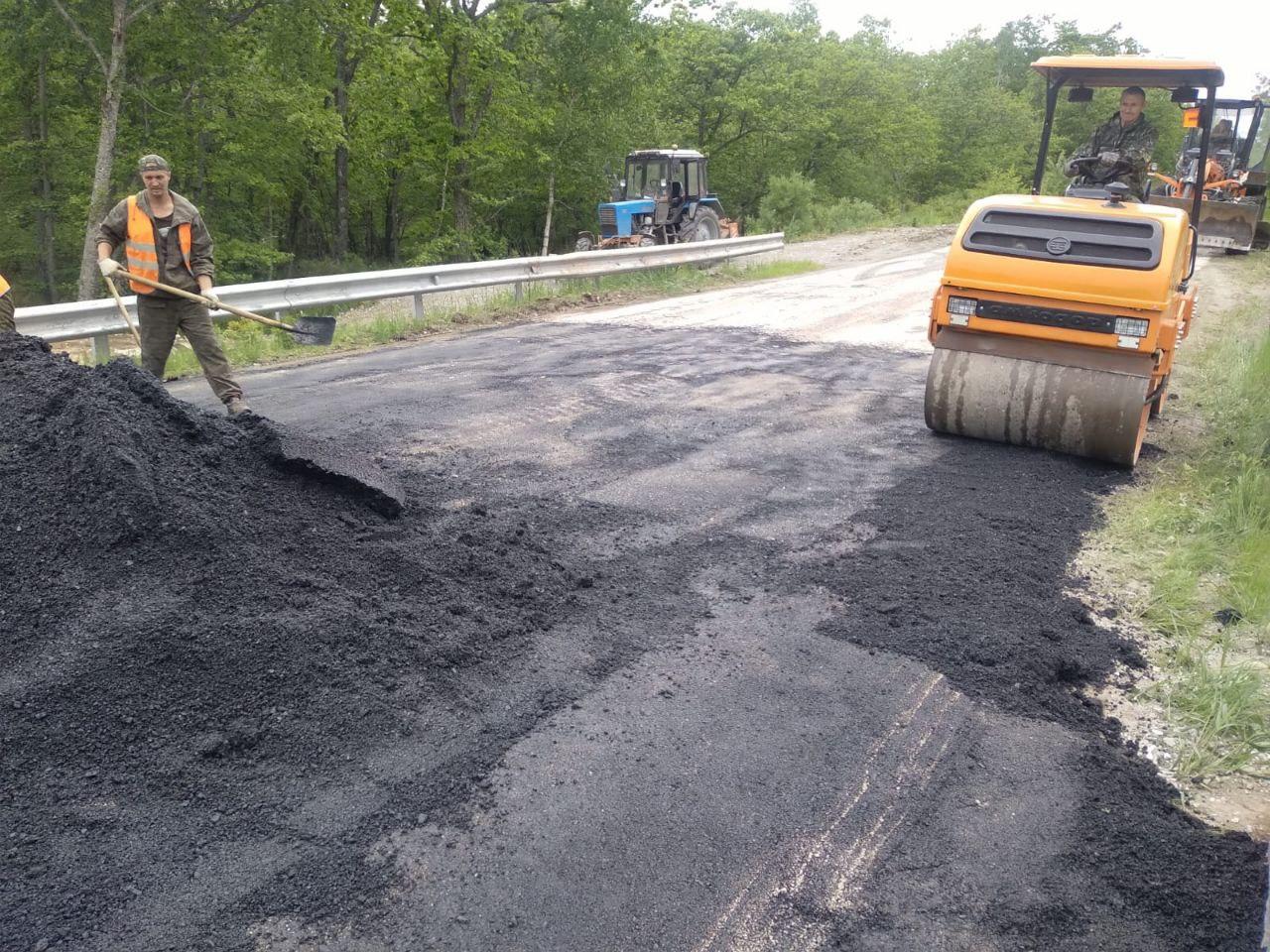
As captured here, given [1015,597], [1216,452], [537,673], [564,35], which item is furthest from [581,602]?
[564,35]

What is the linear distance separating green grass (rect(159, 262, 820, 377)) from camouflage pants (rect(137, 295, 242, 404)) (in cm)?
137

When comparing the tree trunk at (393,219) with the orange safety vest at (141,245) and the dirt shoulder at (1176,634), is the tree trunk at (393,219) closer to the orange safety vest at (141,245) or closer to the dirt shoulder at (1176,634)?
the orange safety vest at (141,245)

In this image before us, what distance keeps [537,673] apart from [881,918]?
5.38 feet

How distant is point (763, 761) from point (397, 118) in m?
26.3

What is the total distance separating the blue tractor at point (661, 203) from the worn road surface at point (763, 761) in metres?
14.6

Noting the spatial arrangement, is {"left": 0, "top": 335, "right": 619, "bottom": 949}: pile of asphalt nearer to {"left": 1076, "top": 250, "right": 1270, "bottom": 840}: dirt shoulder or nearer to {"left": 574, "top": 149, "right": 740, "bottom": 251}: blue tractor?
{"left": 1076, "top": 250, "right": 1270, "bottom": 840}: dirt shoulder

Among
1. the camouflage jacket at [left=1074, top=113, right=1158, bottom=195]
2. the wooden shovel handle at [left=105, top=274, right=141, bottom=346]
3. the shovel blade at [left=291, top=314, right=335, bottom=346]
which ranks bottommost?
the shovel blade at [left=291, top=314, right=335, bottom=346]

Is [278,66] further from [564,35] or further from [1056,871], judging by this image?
[1056,871]

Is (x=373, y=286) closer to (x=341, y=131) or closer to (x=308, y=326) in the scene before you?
(x=308, y=326)

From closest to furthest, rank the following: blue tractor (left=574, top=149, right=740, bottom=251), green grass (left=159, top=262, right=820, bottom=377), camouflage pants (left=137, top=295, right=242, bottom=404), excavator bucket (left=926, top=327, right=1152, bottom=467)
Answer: excavator bucket (left=926, top=327, right=1152, bottom=467) → camouflage pants (left=137, top=295, right=242, bottom=404) → green grass (left=159, top=262, right=820, bottom=377) → blue tractor (left=574, top=149, right=740, bottom=251)

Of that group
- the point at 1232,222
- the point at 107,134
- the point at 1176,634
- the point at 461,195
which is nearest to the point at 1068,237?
the point at 1176,634

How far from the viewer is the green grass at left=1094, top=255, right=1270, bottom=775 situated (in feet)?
12.1

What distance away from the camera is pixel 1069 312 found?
20.9ft

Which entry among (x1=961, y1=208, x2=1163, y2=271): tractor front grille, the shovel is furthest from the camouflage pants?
(x1=961, y1=208, x2=1163, y2=271): tractor front grille
